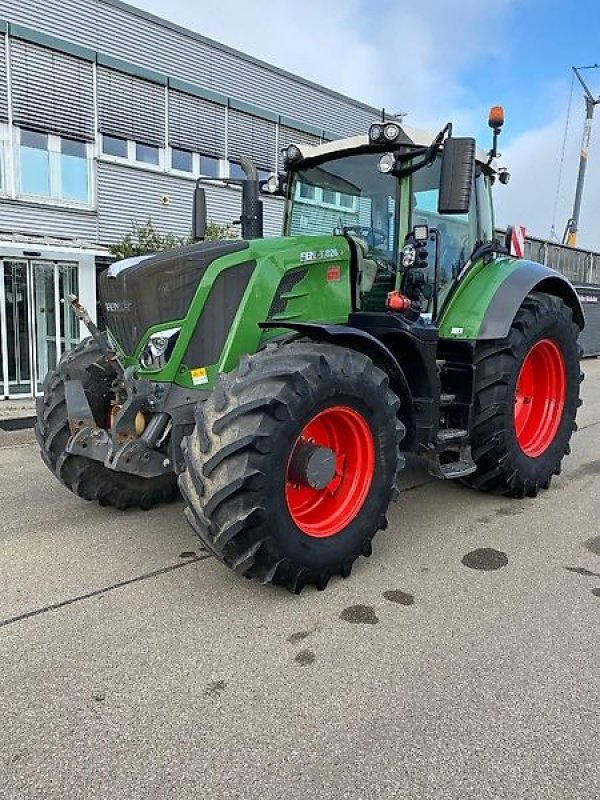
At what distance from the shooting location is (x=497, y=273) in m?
4.90

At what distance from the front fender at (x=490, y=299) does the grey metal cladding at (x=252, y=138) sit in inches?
440

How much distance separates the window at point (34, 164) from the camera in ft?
38.2

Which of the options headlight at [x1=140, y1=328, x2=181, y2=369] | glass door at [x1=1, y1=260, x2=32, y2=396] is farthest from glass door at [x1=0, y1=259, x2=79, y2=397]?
headlight at [x1=140, y1=328, x2=181, y2=369]

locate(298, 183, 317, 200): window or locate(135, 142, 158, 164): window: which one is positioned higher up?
locate(135, 142, 158, 164): window

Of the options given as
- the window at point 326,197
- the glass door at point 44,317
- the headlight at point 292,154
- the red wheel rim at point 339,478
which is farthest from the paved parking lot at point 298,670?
the glass door at point 44,317

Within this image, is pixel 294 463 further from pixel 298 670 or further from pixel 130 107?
pixel 130 107

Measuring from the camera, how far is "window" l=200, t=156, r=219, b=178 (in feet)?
47.8

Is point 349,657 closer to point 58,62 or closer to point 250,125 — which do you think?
point 58,62

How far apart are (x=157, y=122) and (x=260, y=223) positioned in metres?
10.0

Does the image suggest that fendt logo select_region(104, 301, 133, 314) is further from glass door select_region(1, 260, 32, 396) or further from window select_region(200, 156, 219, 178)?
window select_region(200, 156, 219, 178)

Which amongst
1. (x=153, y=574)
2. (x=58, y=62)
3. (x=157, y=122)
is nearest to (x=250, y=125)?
(x=157, y=122)

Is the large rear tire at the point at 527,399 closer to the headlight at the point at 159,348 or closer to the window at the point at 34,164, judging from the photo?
the headlight at the point at 159,348

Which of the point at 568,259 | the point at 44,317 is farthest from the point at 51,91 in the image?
the point at 568,259

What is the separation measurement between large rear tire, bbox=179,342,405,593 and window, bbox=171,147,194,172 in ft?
39.2
